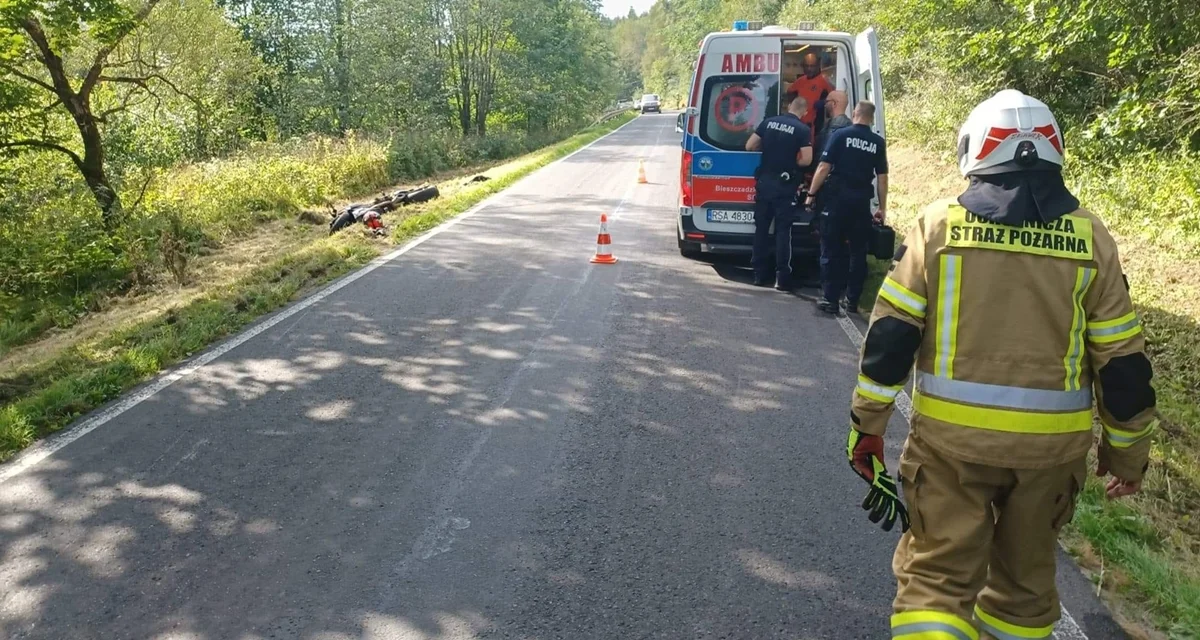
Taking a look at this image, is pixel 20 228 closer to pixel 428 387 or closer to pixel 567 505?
pixel 428 387

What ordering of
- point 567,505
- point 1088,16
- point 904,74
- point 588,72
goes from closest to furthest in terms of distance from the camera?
point 567,505
point 1088,16
point 904,74
point 588,72

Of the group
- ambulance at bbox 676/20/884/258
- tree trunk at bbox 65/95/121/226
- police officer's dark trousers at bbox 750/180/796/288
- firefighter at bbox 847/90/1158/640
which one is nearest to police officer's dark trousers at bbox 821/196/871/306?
police officer's dark trousers at bbox 750/180/796/288

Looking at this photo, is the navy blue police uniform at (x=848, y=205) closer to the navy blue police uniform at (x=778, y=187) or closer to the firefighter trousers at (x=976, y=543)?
the navy blue police uniform at (x=778, y=187)

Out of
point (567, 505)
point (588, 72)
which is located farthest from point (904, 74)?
point (588, 72)

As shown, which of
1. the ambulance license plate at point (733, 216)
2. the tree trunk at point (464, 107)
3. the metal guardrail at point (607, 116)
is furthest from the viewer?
the metal guardrail at point (607, 116)

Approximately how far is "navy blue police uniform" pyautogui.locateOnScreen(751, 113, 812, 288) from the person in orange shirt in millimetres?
993

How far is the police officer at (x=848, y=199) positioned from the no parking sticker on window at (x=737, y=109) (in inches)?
71.2

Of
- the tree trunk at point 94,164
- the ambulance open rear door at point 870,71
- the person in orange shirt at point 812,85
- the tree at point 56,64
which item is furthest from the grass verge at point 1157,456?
the tree trunk at point 94,164

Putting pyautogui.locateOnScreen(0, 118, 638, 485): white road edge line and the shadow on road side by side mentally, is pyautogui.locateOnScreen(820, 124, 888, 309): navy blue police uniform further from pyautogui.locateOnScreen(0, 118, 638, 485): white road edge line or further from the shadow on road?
pyautogui.locateOnScreen(0, 118, 638, 485): white road edge line

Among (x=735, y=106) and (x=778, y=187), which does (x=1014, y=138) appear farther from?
(x=735, y=106)

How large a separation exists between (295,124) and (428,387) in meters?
25.7

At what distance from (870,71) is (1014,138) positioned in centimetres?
662

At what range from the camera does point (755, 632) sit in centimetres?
312

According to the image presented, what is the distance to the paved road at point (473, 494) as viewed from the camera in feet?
10.7
